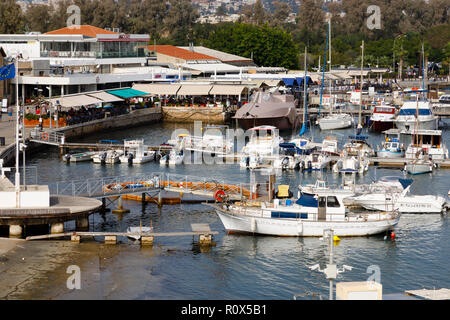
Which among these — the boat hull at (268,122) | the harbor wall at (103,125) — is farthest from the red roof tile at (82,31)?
the boat hull at (268,122)

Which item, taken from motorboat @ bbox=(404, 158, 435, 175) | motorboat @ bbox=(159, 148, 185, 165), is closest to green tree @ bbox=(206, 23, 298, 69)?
motorboat @ bbox=(159, 148, 185, 165)

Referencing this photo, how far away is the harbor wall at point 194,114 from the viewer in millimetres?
85000

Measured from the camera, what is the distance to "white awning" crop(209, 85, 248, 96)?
284 feet

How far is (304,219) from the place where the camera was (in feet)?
116

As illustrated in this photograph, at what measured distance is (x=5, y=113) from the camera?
2781 inches

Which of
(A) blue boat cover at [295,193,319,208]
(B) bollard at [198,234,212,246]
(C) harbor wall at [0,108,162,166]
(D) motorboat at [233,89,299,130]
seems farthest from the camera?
(D) motorboat at [233,89,299,130]

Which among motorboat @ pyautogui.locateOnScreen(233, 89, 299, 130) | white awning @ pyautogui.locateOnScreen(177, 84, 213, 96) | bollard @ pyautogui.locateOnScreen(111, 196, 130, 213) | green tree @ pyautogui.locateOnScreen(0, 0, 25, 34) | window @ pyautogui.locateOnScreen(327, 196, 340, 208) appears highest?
green tree @ pyautogui.locateOnScreen(0, 0, 25, 34)

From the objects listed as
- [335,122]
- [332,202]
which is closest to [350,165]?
[332,202]

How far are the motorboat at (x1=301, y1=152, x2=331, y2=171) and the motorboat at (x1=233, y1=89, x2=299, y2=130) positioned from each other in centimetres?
2254

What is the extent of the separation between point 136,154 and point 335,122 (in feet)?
81.9

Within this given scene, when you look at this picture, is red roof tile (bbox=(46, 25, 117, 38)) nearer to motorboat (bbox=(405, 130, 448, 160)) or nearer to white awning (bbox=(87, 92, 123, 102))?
white awning (bbox=(87, 92, 123, 102))
